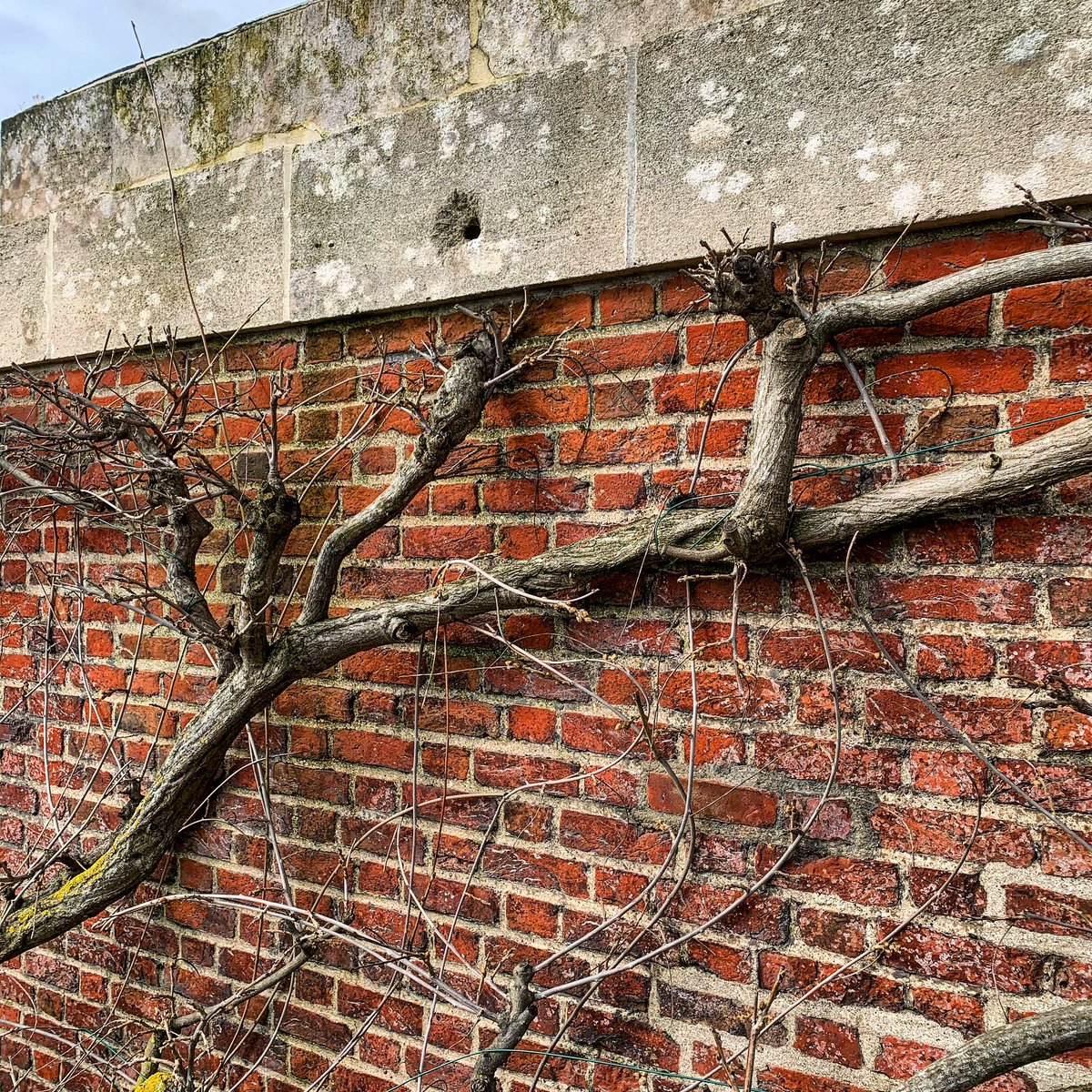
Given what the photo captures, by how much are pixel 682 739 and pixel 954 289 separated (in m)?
0.94

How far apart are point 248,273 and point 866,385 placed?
59.7 inches

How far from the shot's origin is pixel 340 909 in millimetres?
2186

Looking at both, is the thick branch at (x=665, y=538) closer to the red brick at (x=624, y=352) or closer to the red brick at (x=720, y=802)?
the red brick at (x=624, y=352)

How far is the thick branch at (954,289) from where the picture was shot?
56.7 inches

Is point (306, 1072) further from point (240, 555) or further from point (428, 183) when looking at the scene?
point (428, 183)

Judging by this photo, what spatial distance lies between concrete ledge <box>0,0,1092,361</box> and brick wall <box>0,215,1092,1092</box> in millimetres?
121

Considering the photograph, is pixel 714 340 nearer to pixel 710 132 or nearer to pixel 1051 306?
pixel 710 132

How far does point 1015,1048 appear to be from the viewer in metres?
1.38

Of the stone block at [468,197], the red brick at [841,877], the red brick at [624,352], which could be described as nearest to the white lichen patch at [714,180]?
the stone block at [468,197]

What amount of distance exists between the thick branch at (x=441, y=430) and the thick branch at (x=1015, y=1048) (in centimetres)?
139

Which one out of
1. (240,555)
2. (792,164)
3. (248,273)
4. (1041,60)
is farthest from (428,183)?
(1041,60)

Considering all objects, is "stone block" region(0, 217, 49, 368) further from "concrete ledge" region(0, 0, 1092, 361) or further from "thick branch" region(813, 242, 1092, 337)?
"thick branch" region(813, 242, 1092, 337)

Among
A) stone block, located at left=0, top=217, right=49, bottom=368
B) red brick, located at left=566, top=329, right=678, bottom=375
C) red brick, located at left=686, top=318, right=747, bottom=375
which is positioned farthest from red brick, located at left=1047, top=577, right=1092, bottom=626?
stone block, located at left=0, top=217, right=49, bottom=368

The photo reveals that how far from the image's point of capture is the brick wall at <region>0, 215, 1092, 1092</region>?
1545 mm
